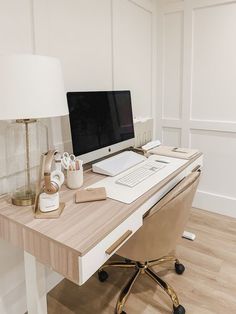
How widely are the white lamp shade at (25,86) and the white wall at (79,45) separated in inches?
13.8

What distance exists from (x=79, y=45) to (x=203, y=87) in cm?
136

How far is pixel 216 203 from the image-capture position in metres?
2.77

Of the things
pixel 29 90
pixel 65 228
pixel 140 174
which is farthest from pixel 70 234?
pixel 140 174

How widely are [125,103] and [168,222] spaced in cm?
96

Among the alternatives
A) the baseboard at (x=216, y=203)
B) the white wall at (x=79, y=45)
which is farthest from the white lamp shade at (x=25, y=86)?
the baseboard at (x=216, y=203)

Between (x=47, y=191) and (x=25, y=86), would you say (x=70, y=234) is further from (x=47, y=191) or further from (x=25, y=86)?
(x=25, y=86)

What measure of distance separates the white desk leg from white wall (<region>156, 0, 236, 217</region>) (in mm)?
2026

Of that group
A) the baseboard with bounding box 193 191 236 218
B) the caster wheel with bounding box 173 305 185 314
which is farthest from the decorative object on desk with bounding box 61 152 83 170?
the baseboard with bounding box 193 191 236 218

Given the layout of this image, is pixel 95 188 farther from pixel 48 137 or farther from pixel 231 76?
pixel 231 76

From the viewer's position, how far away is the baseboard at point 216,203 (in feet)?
8.82

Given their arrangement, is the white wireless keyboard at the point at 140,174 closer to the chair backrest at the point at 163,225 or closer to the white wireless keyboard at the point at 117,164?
the white wireless keyboard at the point at 117,164

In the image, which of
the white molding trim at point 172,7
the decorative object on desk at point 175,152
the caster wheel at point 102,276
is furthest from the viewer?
the white molding trim at point 172,7

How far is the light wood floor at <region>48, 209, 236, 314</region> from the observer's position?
5.37 ft

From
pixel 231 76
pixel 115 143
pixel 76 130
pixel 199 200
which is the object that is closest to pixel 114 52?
pixel 115 143
